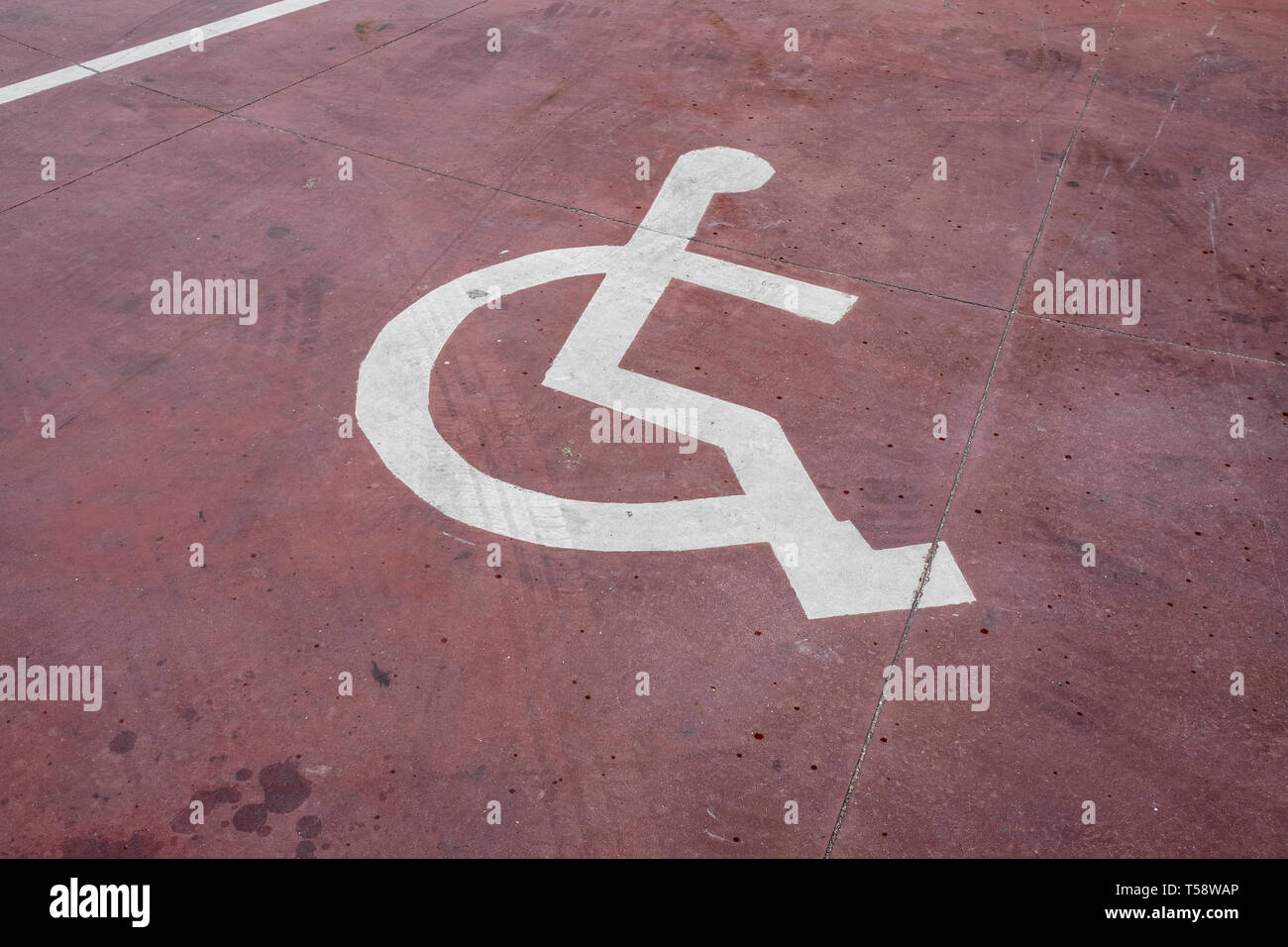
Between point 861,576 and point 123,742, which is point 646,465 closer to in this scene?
point 861,576

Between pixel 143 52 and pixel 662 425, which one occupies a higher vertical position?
pixel 143 52

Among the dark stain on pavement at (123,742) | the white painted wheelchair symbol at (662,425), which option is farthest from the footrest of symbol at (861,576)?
the dark stain on pavement at (123,742)

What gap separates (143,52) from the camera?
1084 cm

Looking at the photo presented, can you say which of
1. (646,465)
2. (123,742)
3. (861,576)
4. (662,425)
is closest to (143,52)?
(662,425)

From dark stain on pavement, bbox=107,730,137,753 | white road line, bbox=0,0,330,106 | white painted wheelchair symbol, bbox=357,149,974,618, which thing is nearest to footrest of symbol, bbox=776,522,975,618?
white painted wheelchair symbol, bbox=357,149,974,618

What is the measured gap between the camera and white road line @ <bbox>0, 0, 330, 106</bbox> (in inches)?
404

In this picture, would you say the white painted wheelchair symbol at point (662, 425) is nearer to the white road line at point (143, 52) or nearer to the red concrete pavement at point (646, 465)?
the red concrete pavement at point (646, 465)

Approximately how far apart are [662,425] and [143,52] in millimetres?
8247

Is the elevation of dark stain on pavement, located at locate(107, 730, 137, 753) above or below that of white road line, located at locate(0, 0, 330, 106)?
below

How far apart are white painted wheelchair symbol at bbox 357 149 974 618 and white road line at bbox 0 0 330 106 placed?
5918 millimetres

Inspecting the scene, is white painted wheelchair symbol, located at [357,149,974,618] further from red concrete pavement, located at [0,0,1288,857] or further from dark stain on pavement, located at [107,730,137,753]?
dark stain on pavement, located at [107,730,137,753]

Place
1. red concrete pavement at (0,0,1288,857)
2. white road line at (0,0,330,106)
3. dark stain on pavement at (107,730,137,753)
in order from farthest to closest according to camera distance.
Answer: white road line at (0,0,330,106)
dark stain on pavement at (107,730,137,753)
red concrete pavement at (0,0,1288,857)

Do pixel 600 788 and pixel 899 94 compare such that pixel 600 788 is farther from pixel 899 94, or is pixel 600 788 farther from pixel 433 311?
pixel 899 94

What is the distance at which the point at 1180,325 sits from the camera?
704 centimetres
